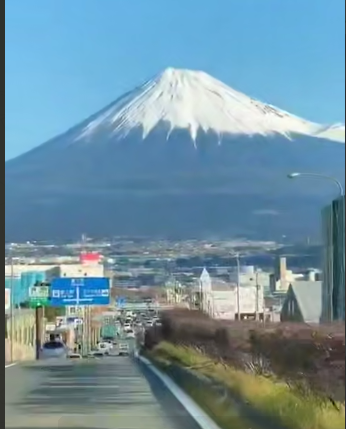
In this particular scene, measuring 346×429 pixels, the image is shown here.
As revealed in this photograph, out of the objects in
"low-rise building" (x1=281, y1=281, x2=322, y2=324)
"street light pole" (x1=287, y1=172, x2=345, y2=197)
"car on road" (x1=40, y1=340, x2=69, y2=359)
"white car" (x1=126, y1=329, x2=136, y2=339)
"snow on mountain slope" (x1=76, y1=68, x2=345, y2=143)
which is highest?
"snow on mountain slope" (x1=76, y1=68, x2=345, y2=143)

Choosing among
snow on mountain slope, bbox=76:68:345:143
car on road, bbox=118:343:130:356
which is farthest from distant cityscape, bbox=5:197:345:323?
snow on mountain slope, bbox=76:68:345:143

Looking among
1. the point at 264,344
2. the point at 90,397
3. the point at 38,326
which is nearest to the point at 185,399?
the point at 264,344

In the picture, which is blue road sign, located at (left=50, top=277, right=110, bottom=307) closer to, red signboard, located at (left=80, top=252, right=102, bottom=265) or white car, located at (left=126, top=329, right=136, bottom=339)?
red signboard, located at (left=80, top=252, right=102, bottom=265)

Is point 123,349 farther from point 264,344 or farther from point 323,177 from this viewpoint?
point 323,177

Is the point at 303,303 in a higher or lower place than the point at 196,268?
lower

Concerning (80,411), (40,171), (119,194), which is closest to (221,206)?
(119,194)
